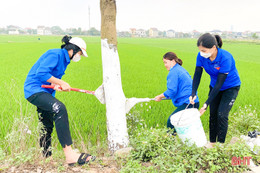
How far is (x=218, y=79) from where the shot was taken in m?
2.61

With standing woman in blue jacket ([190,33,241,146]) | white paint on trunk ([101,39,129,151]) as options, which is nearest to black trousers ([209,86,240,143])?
standing woman in blue jacket ([190,33,241,146])

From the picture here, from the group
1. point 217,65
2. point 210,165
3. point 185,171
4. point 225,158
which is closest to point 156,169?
point 185,171

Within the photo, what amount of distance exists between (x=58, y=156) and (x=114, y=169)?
0.74 metres

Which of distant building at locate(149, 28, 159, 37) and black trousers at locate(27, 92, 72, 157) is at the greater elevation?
distant building at locate(149, 28, 159, 37)

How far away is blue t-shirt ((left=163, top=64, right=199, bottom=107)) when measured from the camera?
2824mm

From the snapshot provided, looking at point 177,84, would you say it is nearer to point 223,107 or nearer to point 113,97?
point 223,107

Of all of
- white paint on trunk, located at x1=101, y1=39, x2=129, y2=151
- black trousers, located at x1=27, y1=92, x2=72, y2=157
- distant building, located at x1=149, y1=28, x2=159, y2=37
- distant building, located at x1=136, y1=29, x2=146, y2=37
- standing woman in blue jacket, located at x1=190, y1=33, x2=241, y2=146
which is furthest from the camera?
distant building, located at x1=149, y1=28, x2=159, y2=37

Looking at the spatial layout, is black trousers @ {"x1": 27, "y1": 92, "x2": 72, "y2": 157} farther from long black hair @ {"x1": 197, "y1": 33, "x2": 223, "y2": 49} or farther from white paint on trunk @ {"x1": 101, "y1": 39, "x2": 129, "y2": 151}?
long black hair @ {"x1": 197, "y1": 33, "x2": 223, "y2": 49}

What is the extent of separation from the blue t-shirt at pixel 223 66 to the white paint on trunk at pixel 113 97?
103 centimetres

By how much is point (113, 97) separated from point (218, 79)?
1215 millimetres

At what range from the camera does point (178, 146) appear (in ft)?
7.88

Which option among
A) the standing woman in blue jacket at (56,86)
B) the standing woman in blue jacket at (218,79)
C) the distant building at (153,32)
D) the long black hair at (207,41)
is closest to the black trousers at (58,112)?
the standing woman in blue jacket at (56,86)

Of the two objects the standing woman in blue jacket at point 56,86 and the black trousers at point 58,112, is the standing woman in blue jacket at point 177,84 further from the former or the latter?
the black trousers at point 58,112

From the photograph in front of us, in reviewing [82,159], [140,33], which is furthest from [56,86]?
[140,33]
